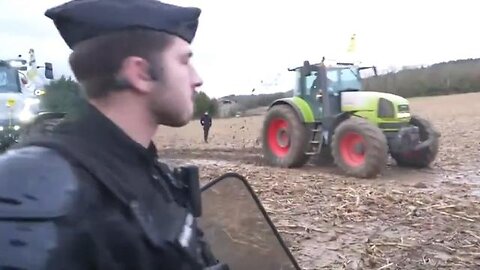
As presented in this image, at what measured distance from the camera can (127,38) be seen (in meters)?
1.25

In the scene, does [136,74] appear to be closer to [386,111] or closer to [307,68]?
[386,111]

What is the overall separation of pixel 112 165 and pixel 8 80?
13.5m

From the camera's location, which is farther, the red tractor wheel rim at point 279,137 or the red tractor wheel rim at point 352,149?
the red tractor wheel rim at point 279,137

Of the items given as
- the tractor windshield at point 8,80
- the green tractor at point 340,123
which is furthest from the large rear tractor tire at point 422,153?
the tractor windshield at point 8,80

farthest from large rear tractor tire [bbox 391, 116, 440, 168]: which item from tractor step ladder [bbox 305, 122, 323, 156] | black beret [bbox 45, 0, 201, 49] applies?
black beret [bbox 45, 0, 201, 49]

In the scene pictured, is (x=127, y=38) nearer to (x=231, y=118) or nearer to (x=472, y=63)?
(x=231, y=118)

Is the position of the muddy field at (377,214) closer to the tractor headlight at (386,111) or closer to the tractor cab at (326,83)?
the tractor headlight at (386,111)

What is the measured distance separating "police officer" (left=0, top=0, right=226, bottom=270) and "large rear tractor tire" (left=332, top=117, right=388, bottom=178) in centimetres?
853

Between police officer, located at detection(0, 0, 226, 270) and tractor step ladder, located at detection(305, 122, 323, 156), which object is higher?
police officer, located at detection(0, 0, 226, 270)

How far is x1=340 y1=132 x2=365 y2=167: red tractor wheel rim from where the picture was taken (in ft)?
33.4

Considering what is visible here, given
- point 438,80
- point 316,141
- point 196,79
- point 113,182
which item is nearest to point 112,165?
point 113,182

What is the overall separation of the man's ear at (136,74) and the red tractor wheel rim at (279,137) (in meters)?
10.5

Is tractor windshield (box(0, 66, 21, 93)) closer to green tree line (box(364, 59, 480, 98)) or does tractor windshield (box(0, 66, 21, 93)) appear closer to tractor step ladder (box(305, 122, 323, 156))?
tractor step ladder (box(305, 122, 323, 156))

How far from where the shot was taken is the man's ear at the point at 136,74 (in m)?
1.27
